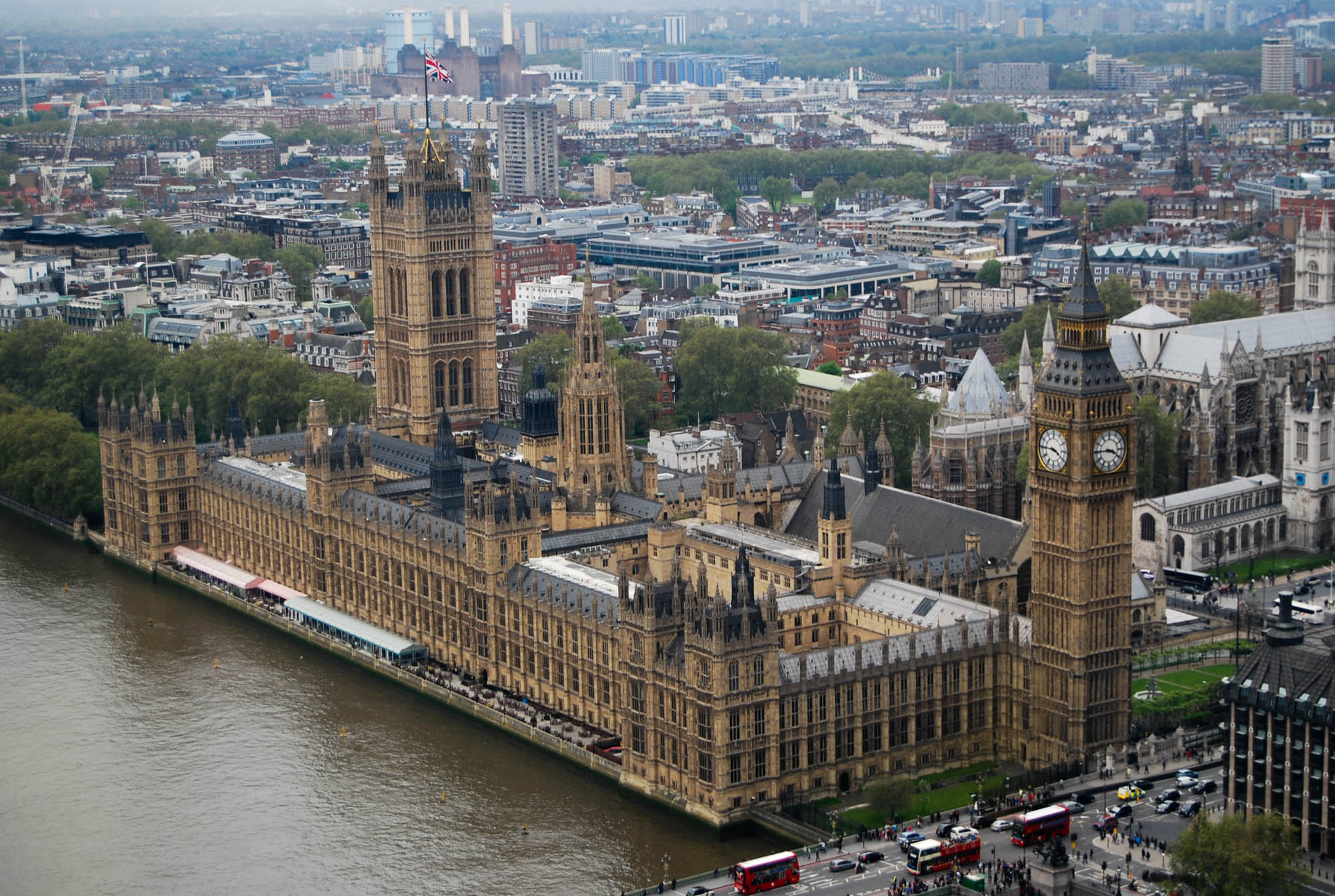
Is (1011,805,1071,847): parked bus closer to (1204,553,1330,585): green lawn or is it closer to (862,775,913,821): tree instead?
(862,775,913,821): tree

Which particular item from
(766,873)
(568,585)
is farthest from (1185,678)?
(766,873)

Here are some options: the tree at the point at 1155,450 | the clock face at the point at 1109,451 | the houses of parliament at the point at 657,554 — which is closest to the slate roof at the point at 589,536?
the houses of parliament at the point at 657,554

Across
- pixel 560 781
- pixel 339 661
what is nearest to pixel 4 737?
pixel 339 661

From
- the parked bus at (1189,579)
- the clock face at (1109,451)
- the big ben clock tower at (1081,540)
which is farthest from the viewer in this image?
the parked bus at (1189,579)

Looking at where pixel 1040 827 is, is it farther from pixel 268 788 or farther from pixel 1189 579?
pixel 1189 579

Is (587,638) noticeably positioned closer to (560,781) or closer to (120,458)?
(560,781)

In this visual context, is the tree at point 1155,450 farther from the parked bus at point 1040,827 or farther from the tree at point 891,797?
the parked bus at point 1040,827
